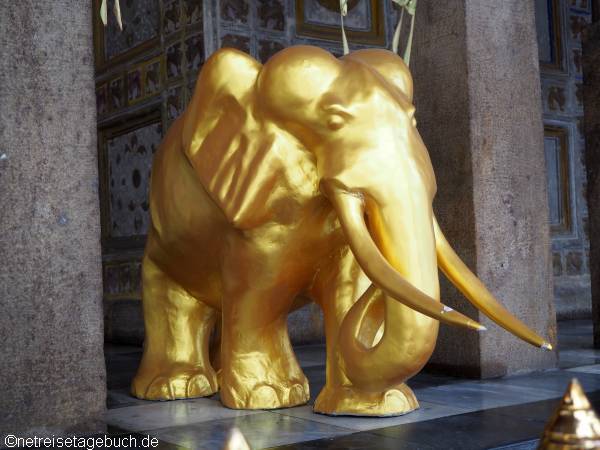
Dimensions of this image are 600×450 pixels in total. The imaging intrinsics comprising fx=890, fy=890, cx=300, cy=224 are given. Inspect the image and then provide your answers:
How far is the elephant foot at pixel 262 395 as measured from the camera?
2.27 metres

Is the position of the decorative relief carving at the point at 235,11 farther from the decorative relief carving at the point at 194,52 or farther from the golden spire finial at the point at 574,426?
the golden spire finial at the point at 574,426

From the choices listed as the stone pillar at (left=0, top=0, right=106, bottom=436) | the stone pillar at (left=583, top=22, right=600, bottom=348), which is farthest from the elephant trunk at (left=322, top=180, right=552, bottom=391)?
the stone pillar at (left=583, top=22, right=600, bottom=348)

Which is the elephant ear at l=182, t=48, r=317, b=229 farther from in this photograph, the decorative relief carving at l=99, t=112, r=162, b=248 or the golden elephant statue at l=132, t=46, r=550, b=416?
the decorative relief carving at l=99, t=112, r=162, b=248

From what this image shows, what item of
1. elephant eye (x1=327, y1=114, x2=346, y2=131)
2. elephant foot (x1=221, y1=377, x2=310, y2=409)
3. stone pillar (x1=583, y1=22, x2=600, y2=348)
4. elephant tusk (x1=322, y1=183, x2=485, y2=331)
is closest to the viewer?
elephant tusk (x1=322, y1=183, x2=485, y2=331)

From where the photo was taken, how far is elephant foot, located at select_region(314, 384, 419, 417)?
6.97 feet

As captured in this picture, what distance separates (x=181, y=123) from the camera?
2.47 meters

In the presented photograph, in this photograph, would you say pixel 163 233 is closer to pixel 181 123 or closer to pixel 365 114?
pixel 181 123

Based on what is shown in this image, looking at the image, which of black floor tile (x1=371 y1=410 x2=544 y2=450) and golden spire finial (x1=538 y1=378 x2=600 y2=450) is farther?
black floor tile (x1=371 y1=410 x2=544 y2=450)

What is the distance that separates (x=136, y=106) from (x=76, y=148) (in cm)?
259

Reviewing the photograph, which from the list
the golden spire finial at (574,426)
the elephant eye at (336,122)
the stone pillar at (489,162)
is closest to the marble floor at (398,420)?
the stone pillar at (489,162)

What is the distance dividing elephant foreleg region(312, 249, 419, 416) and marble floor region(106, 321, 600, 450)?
1.1 inches

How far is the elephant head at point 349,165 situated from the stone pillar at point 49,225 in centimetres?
33

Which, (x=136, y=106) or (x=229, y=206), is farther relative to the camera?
(x=136, y=106)

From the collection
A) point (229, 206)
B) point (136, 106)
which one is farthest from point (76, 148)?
point (136, 106)
